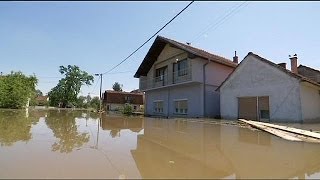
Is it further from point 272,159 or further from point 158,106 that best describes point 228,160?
point 158,106

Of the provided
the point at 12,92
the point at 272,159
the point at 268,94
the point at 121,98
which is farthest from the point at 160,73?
the point at 121,98

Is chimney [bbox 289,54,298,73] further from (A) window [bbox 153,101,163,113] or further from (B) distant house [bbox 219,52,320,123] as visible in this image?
(A) window [bbox 153,101,163,113]

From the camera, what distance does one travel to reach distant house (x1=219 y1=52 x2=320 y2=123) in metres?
15.9

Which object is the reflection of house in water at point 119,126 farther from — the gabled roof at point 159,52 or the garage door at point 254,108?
the gabled roof at point 159,52

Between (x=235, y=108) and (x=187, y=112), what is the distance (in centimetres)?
542

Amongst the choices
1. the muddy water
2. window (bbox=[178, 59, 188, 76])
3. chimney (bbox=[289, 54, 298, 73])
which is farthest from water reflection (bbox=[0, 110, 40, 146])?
chimney (bbox=[289, 54, 298, 73])

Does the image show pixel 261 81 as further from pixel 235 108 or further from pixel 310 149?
pixel 310 149

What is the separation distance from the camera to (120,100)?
60719mm

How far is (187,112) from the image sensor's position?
2423cm

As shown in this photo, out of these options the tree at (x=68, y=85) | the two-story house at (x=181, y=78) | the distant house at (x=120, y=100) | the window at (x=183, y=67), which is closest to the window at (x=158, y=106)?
the two-story house at (x=181, y=78)

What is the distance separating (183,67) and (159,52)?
5.07 meters

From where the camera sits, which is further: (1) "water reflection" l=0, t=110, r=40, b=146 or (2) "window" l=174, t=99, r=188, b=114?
(2) "window" l=174, t=99, r=188, b=114

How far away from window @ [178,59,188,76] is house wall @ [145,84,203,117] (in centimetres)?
121

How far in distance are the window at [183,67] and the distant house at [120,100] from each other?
3439 cm
